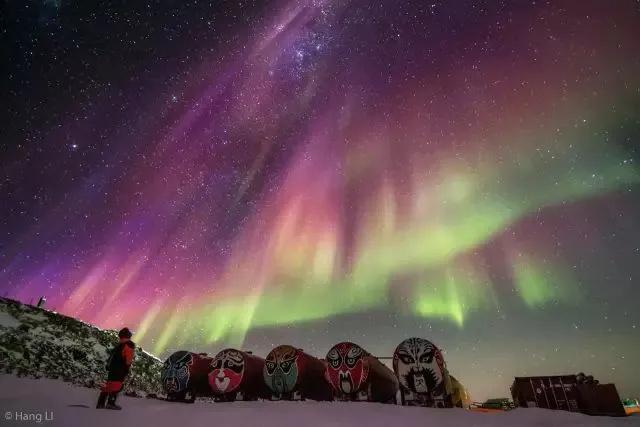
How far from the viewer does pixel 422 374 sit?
1612 cm

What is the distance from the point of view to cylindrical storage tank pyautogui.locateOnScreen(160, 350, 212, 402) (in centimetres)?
1861

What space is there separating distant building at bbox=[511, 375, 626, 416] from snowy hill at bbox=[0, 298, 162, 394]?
1086 inches

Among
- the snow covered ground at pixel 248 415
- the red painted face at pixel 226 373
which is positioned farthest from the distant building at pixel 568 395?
the red painted face at pixel 226 373

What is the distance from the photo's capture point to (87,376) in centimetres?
2289

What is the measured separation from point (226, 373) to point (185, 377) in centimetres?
280

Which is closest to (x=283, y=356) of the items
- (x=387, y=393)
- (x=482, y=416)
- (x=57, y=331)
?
(x=387, y=393)

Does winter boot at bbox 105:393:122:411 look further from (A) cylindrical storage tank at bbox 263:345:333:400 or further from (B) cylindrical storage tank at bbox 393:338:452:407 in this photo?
(B) cylindrical storage tank at bbox 393:338:452:407

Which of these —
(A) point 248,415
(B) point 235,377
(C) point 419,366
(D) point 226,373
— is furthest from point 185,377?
(C) point 419,366

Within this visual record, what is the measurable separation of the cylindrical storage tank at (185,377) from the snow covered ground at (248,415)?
5865 mm

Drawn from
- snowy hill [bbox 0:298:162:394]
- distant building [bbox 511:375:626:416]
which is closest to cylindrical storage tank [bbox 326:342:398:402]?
distant building [bbox 511:375:626:416]

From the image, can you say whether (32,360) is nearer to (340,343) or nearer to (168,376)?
(168,376)

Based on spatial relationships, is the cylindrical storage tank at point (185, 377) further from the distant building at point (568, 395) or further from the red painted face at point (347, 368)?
the distant building at point (568, 395)

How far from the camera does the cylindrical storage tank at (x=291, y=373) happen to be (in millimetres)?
17703

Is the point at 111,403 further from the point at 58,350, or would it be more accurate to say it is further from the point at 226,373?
the point at 58,350
